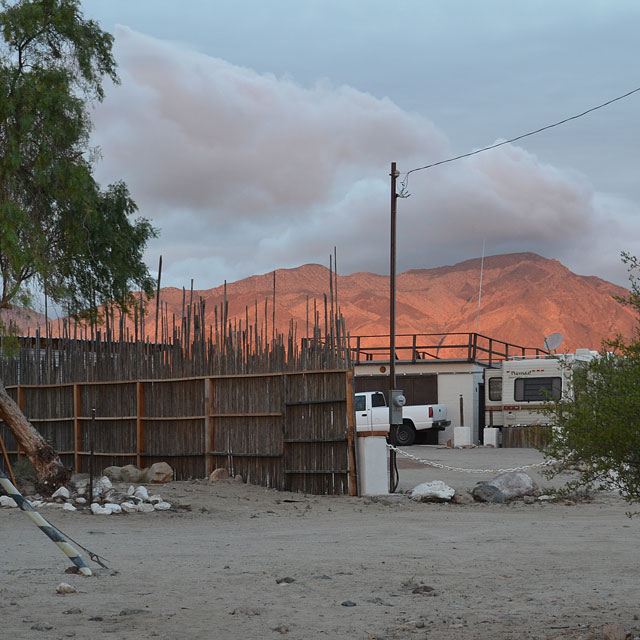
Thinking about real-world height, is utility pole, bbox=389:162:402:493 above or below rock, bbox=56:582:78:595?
above

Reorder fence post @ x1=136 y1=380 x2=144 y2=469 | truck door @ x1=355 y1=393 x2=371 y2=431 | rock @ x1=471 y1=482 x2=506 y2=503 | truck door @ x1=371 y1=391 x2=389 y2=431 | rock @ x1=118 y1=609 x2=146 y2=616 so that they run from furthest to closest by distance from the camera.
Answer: truck door @ x1=371 y1=391 x2=389 y2=431 < truck door @ x1=355 y1=393 x2=371 y2=431 < fence post @ x1=136 y1=380 x2=144 y2=469 < rock @ x1=471 y1=482 x2=506 y2=503 < rock @ x1=118 y1=609 x2=146 y2=616

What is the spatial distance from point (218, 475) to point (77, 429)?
3.81 meters

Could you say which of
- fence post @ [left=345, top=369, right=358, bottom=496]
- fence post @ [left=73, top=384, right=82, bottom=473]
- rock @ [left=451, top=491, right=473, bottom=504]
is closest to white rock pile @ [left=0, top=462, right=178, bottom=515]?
fence post @ [left=345, top=369, right=358, bottom=496]

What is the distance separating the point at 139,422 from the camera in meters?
17.5

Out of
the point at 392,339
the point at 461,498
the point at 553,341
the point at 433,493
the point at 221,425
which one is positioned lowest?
the point at 461,498

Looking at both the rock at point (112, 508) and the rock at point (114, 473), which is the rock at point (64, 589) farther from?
the rock at point (114, 473)

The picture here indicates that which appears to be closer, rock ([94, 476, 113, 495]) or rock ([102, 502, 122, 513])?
rock ([102, 502, 122, 513])

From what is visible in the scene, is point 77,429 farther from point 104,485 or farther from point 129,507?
point 129,507

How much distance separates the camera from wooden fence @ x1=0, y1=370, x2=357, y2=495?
1521cm

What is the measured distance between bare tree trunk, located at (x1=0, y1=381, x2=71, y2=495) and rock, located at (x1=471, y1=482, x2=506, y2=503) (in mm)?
6136

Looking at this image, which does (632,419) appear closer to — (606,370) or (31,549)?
(606,370)

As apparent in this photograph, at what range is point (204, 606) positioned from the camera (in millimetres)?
7199

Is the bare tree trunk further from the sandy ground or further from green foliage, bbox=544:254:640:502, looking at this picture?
green foliage, bbox=544:254:640:502

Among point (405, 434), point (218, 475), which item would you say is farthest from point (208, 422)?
point (405, 434)
